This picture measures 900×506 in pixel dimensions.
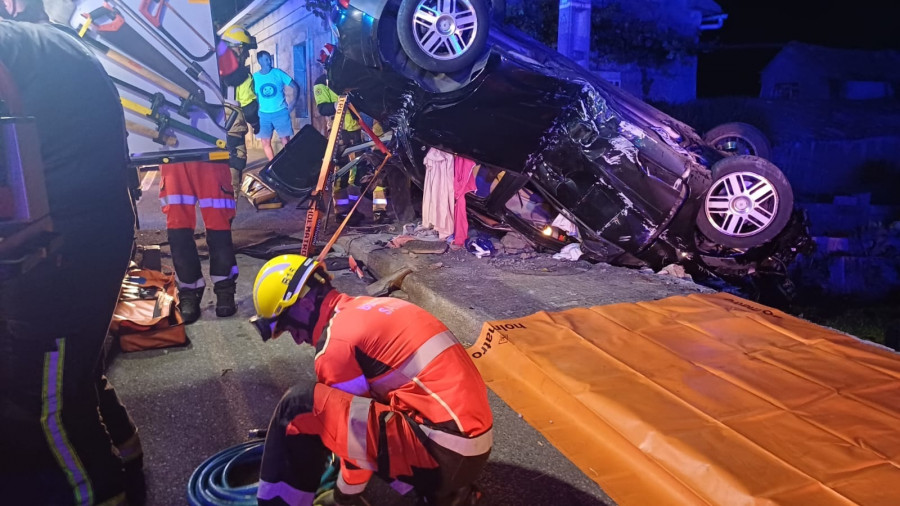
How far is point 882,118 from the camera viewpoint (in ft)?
48.7

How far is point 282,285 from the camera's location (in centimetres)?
228

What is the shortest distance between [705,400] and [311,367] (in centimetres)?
230

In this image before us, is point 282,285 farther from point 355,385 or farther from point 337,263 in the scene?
point 337,263

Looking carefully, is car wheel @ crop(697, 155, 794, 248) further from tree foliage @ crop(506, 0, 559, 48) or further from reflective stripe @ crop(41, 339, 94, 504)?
tree foliage @ crop(506, 0, 559, 48)

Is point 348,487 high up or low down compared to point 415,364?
down

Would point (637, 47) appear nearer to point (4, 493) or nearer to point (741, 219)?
point (741, 219)

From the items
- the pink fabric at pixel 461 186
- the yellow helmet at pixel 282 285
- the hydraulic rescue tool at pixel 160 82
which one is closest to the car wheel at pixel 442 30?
the pink fabric at pixel 461 186

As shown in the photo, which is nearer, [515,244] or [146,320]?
[146,320]

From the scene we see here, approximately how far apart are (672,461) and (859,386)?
1.41m

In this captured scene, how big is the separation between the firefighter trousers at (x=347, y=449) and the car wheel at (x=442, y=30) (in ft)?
10.6

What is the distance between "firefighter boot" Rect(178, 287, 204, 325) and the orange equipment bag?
0.74 ft

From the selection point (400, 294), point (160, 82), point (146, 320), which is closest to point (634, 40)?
point (400, 294)

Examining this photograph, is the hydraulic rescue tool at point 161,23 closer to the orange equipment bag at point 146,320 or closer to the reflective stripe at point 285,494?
the orange equipment bag at point 146,320

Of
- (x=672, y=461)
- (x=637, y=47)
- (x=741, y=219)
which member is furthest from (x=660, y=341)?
(x=637, y=47)
